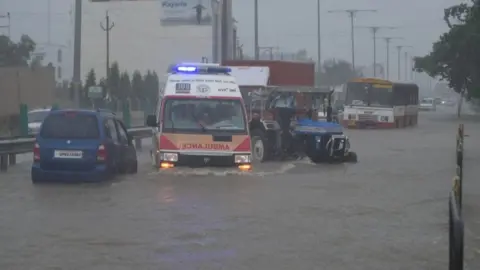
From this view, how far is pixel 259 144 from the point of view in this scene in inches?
971

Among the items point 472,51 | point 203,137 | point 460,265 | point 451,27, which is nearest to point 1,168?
point 203,137

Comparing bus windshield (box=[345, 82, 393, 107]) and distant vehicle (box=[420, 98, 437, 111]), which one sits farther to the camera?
distant vehicle (box=[420, 98, 437, 111])

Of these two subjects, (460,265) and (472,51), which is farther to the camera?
(472,51)

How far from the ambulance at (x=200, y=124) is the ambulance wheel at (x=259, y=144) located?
4.02 m

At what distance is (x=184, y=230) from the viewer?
12117 millimetres

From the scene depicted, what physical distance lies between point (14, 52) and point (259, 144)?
37.6 meters

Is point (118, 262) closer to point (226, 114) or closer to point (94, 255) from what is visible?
point (94, 255)

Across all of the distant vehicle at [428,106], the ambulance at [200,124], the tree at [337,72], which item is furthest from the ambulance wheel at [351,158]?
the tree at [337,72]

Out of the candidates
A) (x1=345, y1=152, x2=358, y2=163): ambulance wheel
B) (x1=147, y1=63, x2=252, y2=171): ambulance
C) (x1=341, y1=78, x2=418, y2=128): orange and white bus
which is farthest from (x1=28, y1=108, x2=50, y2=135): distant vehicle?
(x1=341, y1=78, x2=418, y2=128): orange and white bus

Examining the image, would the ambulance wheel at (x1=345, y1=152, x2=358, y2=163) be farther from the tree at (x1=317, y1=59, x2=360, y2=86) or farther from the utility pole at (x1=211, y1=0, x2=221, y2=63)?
the tree at (x1=317, y1=59, x2=360, y2=86)

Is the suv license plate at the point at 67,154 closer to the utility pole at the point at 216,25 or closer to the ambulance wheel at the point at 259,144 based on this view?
the ambulance wheel at the point at 259,144

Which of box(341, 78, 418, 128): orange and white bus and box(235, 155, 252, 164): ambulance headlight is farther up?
box(341, 78, 418, 128): orange and white bus

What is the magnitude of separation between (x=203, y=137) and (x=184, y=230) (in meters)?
7.27

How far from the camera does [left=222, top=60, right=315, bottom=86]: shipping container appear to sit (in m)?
29.8
